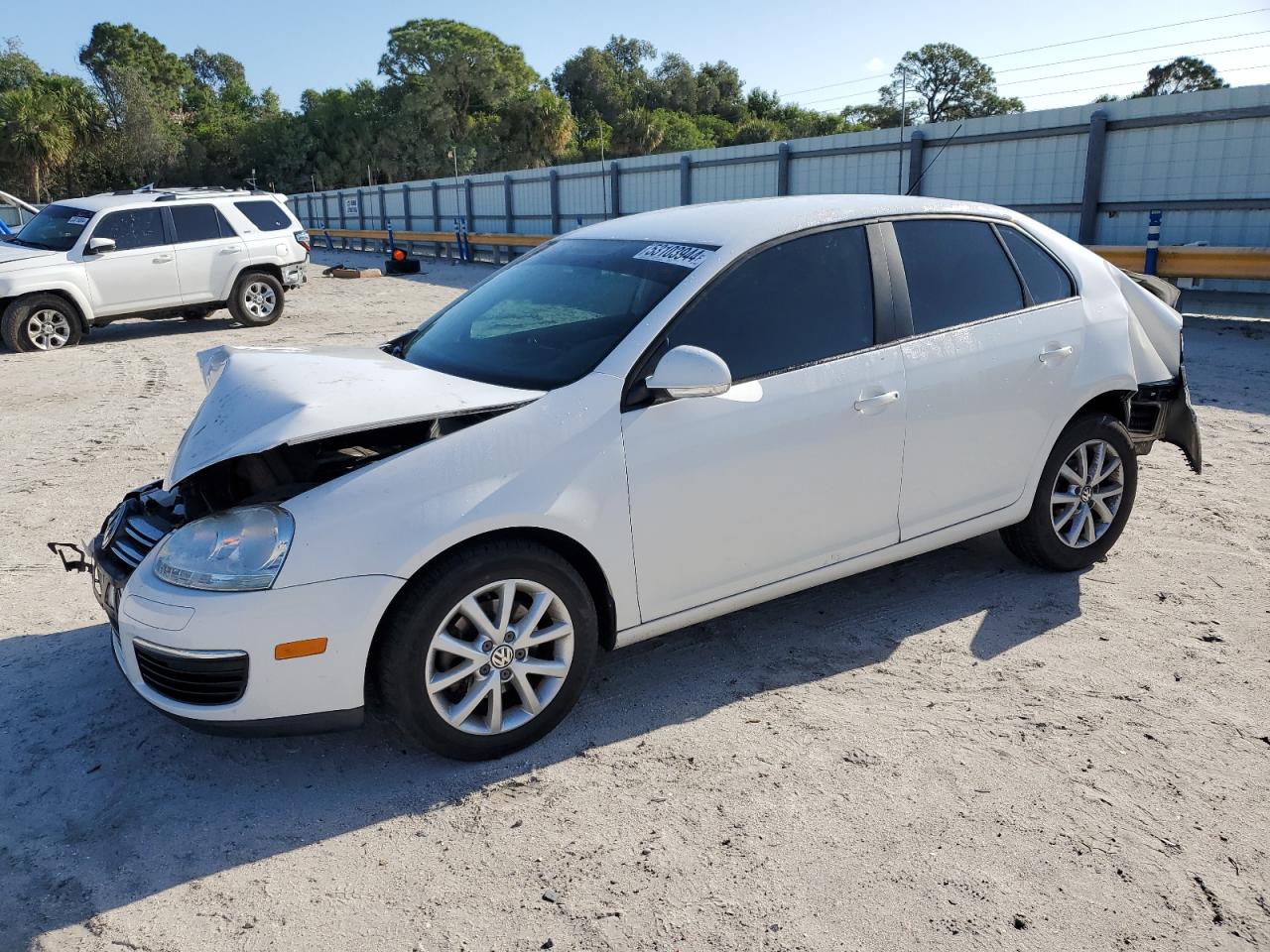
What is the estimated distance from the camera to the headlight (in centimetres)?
279

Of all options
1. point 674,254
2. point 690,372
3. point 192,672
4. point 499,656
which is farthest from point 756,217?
point 192,672

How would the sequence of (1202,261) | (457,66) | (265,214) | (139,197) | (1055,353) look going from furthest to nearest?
(457,66) → (265,214) → (139,197) → (1202,261) → (1055,353)

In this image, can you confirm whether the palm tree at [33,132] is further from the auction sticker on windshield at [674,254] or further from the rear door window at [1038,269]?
the rear door window at [1038,269]

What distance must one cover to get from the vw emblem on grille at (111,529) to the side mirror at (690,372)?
1.95 meters

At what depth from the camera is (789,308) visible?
3.62m

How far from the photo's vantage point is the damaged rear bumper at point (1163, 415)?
4.70m

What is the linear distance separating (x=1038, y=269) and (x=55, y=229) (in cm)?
1229

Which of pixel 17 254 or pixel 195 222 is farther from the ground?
pixel 195 222

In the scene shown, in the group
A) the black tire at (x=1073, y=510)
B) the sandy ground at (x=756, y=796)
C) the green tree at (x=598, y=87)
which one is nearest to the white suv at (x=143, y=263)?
the sandy ground at (x=756, y=796)

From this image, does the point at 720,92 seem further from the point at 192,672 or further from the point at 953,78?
the point at 192,672

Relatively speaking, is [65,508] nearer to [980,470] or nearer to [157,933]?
[157,933]

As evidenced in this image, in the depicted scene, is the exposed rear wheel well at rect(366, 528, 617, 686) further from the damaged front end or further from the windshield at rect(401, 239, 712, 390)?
the windshield at rect(401, 239, 712, 390)

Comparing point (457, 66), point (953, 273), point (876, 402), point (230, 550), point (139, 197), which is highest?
point (457, 66)

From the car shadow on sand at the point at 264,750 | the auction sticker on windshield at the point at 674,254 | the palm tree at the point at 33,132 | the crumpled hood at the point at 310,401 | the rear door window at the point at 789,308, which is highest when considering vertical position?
the palm tree at the point at 33,132
